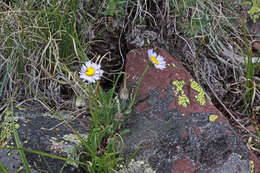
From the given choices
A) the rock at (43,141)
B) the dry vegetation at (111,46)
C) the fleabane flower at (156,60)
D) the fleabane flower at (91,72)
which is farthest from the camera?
the dry vegetation at (111,46)

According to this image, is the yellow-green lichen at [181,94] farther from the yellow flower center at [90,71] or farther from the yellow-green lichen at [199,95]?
the yellow flower center at [90,71]

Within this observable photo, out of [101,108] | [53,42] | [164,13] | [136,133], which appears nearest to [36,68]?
[53,42]

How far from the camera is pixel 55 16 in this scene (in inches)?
72.2

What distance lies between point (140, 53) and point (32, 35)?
638 millimetres

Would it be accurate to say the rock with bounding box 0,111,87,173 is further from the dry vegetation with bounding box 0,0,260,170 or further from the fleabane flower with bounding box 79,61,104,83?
Result: the fleabane flower with bounding box 79,61,104,83

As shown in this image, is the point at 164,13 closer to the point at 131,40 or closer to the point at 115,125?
the point at 131,40

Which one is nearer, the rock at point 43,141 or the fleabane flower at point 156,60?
the rock at point 43,141

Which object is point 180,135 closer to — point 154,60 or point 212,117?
point 212,117

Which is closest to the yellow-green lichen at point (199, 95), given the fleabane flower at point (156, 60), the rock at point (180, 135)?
the rock at point (180, 135)

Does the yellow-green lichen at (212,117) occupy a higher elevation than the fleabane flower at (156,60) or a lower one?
lower

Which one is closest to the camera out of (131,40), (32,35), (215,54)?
(32,35)

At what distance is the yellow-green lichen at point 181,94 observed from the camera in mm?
1611

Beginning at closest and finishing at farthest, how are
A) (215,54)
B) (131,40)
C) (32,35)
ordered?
(32,35) < (131,40) < (215,54)

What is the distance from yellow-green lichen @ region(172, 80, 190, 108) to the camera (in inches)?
63.4
